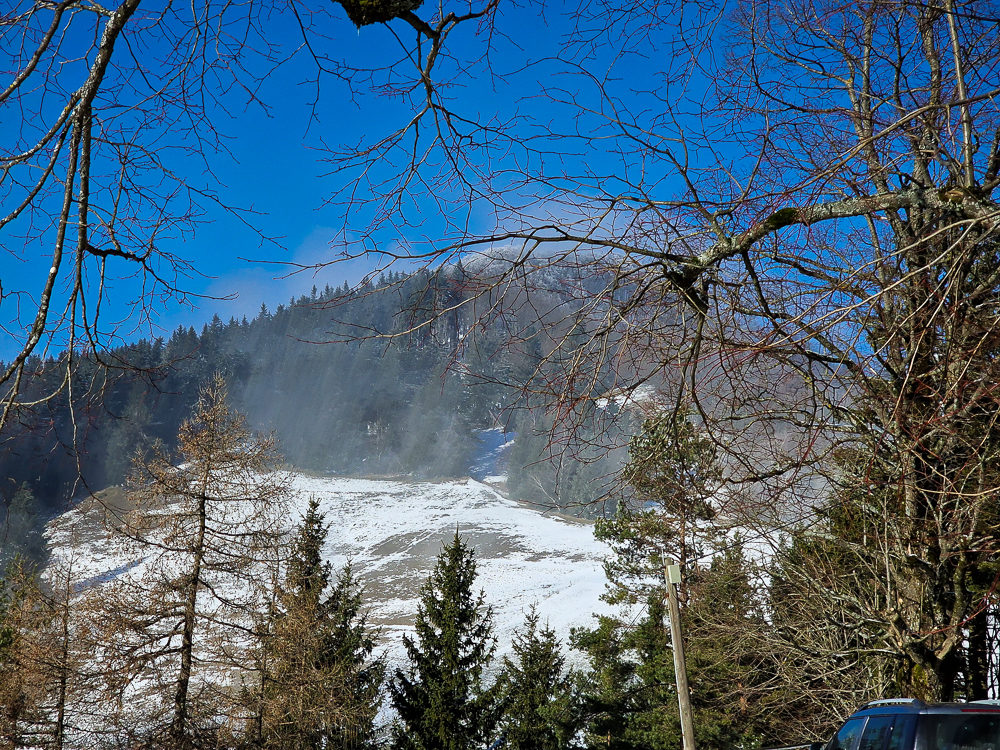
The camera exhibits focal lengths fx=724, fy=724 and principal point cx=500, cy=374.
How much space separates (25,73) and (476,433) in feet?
428

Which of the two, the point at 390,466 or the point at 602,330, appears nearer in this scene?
the point at 602,330

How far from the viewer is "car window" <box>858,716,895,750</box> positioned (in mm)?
5520

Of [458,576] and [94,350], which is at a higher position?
[94,350]

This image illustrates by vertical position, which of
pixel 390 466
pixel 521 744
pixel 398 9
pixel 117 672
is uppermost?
pixel 390 466

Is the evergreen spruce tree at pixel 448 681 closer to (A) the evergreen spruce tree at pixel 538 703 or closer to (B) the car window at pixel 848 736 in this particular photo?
(A) the evergreen spruce tree at pixel 538 703

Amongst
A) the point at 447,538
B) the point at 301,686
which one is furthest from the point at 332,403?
the point at 301,686

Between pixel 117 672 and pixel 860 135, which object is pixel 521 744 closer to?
pixel 117 672

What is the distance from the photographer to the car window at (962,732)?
4879 millimetres

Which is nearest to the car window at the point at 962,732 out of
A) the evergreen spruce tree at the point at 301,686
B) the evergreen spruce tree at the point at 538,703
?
the evergreen spruce tree at the point at 301,686

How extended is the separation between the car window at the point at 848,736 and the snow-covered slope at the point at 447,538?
30027 mm

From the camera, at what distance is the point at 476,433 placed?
433ft

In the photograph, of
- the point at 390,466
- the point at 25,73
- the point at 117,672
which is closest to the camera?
the point at 25,73

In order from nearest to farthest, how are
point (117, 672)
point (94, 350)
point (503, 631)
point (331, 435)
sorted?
point (94, 350), point (117, 672), point (503, 631), point (331, 435)

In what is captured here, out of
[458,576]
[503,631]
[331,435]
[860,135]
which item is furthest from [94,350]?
[331,435]
